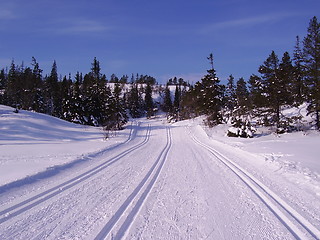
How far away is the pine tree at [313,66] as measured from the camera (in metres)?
21.6

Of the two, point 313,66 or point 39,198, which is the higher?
point 313,66

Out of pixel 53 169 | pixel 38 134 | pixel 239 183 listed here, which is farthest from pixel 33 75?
pixel 239 183

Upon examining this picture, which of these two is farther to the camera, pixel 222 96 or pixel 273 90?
pixel 222 96

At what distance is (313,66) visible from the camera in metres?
23.6

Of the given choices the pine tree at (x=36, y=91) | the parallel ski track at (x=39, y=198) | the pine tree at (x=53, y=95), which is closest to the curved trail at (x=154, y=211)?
the parallel ski track at (x=39, y=198)

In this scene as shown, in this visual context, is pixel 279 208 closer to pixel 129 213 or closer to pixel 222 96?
pixel 129 213

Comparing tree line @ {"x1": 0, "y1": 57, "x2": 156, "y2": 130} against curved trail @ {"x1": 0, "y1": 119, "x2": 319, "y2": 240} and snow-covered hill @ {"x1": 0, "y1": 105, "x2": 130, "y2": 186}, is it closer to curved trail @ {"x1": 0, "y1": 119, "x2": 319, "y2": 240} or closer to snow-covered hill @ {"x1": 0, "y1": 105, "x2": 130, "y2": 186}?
snow-covered hill @ {"x1": 0, "y1": 105, "x2": 130, "y2": 186}

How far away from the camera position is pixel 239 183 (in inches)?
267

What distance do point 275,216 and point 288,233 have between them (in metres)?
0.64

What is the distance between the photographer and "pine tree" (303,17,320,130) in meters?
21.6

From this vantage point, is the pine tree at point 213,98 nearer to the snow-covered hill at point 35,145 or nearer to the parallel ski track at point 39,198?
the snow-covered hill at point 35,145

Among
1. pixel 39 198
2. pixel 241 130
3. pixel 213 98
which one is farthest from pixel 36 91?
pixel 39 198

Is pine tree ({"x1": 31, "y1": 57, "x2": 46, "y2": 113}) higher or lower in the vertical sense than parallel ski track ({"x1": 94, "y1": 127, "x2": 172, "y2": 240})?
higher

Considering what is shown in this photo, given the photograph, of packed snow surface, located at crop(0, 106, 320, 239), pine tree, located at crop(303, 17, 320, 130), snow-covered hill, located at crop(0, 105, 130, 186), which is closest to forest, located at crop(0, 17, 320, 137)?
pine tree, located at crop(303, 17, 320, 130)
